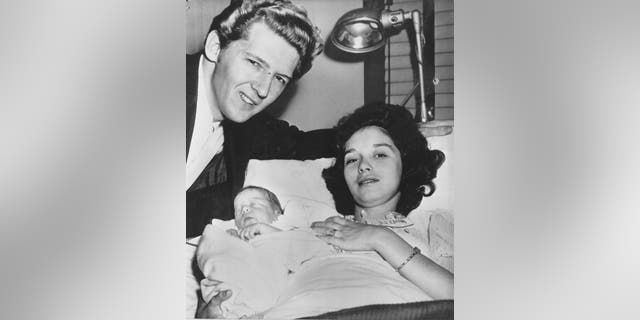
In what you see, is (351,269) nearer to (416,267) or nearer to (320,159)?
(416,267)

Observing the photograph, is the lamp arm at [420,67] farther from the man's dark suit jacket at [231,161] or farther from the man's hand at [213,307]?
the man's hand at [213,307]

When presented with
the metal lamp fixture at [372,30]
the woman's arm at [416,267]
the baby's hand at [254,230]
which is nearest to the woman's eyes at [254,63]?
the metal lamp fixture at [372,30]

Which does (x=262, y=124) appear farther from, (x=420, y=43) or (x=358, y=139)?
(x=420, y=43)

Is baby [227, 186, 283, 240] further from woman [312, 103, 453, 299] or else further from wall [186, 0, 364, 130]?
wall [186, 0, 364, 130]

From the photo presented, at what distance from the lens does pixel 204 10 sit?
2.92 m

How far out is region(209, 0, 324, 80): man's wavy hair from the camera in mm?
2881

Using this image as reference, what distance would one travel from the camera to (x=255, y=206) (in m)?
2.89

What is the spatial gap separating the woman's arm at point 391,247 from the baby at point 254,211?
0.18m

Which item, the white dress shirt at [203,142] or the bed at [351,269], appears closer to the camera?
the bed at [351,269]

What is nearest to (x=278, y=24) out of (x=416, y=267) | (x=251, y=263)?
(x=251, y=263)

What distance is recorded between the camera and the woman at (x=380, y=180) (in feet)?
9.21

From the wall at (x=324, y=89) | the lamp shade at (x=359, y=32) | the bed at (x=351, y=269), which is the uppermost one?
the lamp shade at (x=359, y=32)
